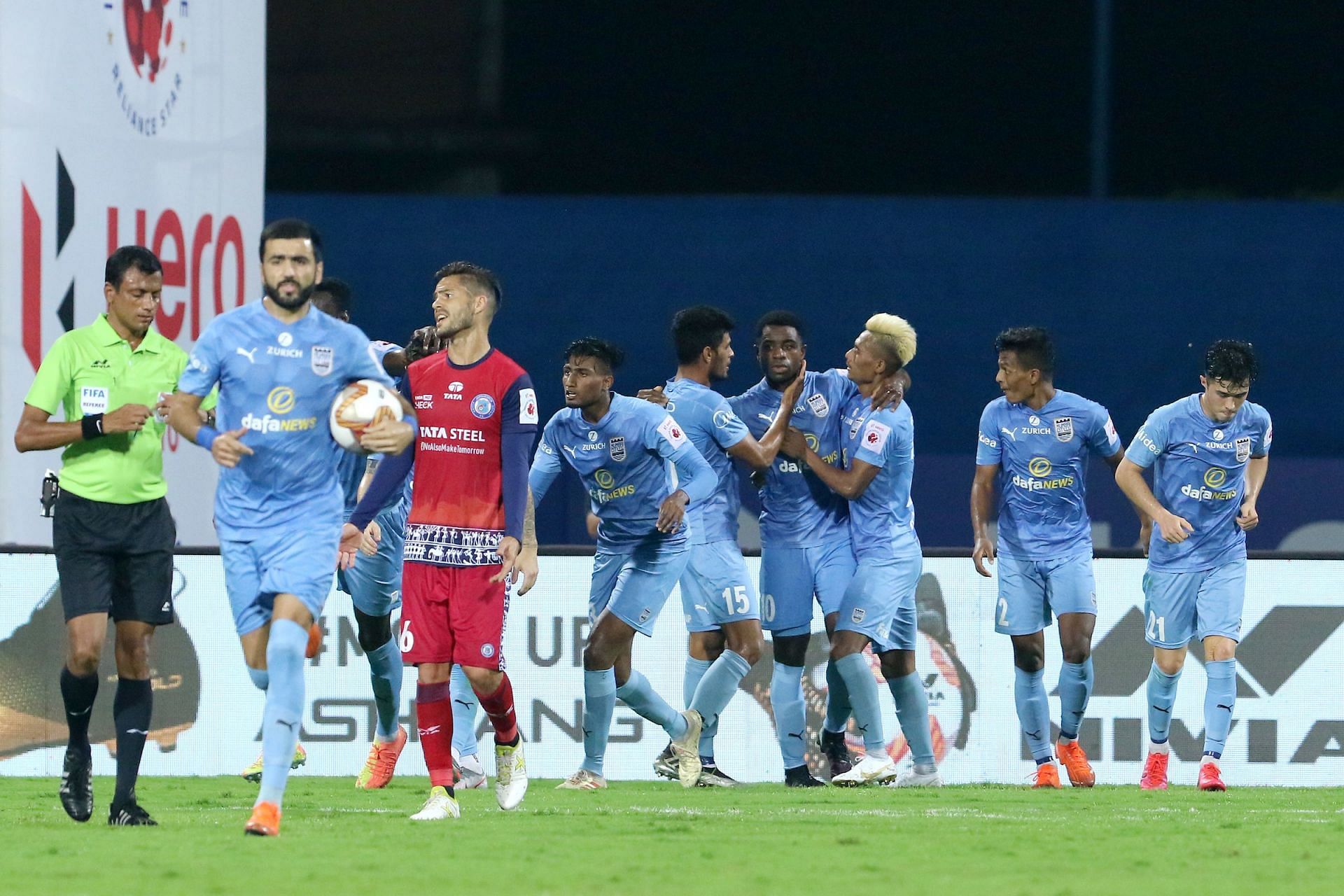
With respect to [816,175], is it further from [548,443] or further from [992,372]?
[548,443]

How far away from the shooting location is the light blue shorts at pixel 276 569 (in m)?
6.82

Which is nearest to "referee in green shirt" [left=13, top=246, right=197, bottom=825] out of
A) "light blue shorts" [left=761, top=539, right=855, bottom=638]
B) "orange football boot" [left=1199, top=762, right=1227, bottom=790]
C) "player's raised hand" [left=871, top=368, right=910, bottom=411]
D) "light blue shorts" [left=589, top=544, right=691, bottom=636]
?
"light blue shorts" [left=589, top=544, right=691, bottom=636]

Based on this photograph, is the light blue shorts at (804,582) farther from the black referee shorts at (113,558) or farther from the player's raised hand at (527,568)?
the black referee shorts at (113,558)

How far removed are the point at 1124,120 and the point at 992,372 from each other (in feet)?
15.5

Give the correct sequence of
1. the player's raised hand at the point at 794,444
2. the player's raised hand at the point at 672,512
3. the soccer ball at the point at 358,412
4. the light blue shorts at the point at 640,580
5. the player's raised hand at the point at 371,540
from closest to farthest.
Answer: the soccer ball at the point at 358,412 < the player's raised hand at the point at 371,540 < the player's raised hand at the point at 672,512 < the light blue shorts at the point at 640,580 < the player's raised hand at the point at 794,444

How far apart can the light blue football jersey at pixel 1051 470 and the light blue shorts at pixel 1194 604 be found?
46 cm

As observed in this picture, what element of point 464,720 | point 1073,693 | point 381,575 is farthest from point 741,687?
point 381,575

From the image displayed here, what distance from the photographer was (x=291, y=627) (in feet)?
22.1

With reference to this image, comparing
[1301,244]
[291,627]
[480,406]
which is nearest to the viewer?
[291,627]

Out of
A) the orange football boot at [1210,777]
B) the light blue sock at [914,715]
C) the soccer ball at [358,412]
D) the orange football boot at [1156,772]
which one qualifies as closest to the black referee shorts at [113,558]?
the soccer ball at [358,412]

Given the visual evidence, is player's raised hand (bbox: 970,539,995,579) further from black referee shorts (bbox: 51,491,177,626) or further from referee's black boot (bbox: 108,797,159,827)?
referee's black boot (bbox: 108,797,159,827)

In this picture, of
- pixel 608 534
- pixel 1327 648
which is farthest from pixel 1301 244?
pixel 608 534

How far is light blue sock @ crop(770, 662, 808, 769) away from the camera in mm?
10008

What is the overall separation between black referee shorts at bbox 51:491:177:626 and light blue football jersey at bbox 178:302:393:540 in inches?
26.1
